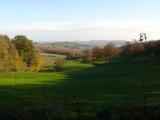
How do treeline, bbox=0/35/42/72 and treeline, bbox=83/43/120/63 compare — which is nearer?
treeline, bbox=0/35/42/72

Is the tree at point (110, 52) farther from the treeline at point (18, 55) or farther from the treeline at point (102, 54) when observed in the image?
the treeline at point (18, 55)

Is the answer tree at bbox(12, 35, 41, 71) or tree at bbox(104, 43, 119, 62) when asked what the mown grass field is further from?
tree at bbox(104, 43, 119, 62)

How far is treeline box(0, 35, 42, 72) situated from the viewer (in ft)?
312

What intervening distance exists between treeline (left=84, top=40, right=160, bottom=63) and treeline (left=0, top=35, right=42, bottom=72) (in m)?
26.2

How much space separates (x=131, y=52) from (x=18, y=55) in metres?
40.1

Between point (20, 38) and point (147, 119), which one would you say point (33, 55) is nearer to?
point (20, 38)

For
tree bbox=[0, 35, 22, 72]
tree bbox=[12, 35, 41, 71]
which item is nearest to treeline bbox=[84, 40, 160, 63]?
tree bbox=[12, 35, 41, 71]

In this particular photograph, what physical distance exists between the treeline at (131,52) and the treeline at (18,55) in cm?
2624

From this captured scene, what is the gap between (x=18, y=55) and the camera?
3994 inches

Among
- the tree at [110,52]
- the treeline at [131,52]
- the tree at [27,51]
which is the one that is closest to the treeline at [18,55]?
the tree at [27,51]

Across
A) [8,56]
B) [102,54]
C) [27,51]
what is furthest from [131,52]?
[8,56]

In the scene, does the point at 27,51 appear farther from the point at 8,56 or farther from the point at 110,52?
the point at 110,52

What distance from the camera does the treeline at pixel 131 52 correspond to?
373 feet

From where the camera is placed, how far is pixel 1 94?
37969 mm
